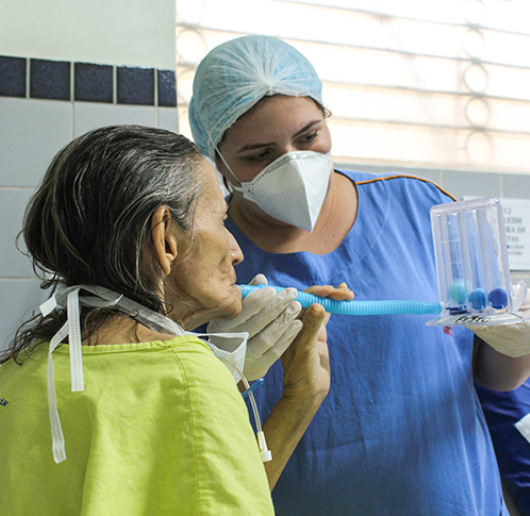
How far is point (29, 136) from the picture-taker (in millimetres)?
1500

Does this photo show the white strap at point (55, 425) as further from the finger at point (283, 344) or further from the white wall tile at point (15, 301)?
the white wall tile at point (15, 301)

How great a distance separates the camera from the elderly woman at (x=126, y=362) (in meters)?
0.53

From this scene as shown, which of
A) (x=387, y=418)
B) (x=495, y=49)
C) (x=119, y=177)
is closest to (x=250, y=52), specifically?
(x=119, y=177)

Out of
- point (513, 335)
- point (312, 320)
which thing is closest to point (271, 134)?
point (312, 320)

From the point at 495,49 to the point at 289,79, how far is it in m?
1.34

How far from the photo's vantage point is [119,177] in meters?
0.68

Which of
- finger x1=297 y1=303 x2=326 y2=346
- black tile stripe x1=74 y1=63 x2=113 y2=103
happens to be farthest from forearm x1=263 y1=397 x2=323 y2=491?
black tile stripe x1=74 y1=63 x2=113 y2=103

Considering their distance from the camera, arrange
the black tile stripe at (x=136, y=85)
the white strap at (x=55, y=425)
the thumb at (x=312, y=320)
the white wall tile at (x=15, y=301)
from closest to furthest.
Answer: the white strap at (x=55, y=425) → the thumb at (x=312, y=320) → the white wall tile at (x=15, y=301) → the black tile stripe at (x=136, y=85)

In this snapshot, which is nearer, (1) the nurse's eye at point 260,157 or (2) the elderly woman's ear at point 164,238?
(2) the elderly woman's ear at point 164,238

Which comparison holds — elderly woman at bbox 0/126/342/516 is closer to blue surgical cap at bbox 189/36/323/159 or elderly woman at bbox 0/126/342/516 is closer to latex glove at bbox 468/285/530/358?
blue surgical cap at bbox 189/36/323/159

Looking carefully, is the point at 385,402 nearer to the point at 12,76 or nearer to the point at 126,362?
the point at 126,362

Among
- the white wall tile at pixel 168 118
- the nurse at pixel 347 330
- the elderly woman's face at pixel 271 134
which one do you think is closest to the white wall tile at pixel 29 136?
the white wall tile at pixel 168 118

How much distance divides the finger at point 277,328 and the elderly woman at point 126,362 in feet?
0.46

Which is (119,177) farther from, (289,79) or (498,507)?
(498,507)
